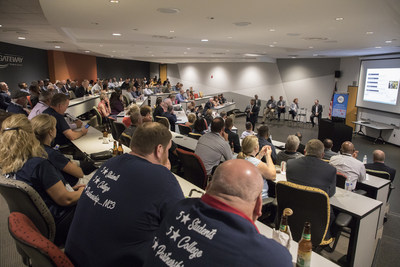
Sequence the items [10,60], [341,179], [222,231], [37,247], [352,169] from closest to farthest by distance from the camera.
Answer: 1. [222,231]
2. [37,247]
3. [341,179]
4. [352,169]
5. [10,60]

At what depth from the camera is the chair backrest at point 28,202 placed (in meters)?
1.65

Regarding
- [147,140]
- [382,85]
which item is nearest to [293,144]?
[147,140]

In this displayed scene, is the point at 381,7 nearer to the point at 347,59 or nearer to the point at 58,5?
the point at 58,5

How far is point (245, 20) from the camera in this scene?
471 centimetres

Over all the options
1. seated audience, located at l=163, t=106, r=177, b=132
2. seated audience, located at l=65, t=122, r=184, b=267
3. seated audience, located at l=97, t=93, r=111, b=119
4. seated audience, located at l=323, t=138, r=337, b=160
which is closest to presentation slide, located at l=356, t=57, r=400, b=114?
seated audience, located at l=323, t=138, r=337, b=160

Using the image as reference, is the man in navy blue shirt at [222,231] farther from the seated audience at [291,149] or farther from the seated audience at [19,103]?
the seated audience at [19,103]

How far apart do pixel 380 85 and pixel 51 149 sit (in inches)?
444

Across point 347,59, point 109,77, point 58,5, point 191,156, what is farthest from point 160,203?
point 109,77

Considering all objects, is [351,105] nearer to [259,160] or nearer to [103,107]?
[103,107]

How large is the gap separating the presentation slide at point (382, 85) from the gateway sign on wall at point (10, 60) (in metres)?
13.8

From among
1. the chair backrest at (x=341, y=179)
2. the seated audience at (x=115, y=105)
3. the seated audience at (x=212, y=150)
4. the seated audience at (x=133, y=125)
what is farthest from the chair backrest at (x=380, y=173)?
the seated audience at (x=115, y=105)

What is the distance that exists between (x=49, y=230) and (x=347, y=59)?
13.9 metres

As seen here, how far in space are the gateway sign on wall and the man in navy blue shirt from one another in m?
11.4

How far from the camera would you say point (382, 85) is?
9.95 m
